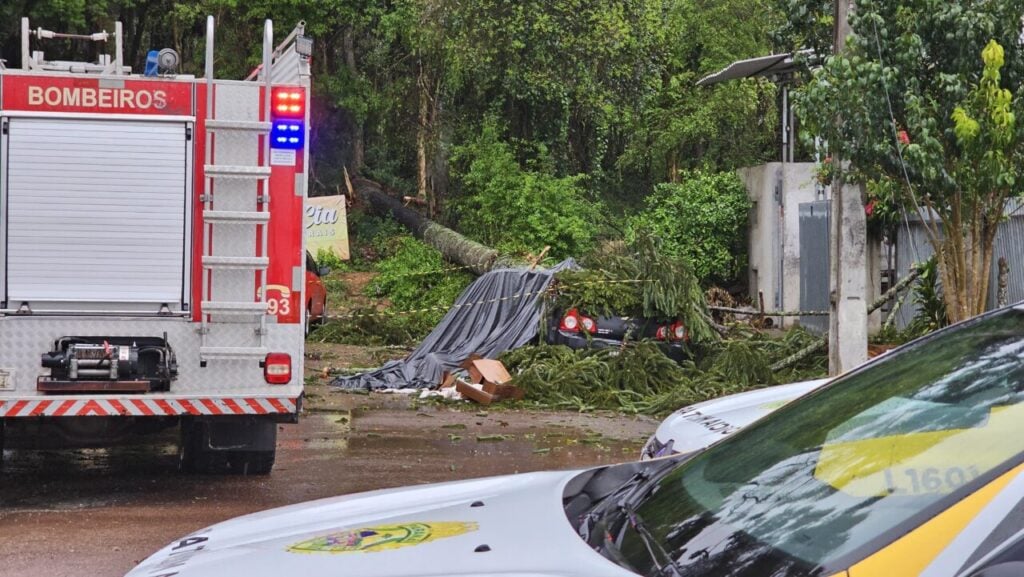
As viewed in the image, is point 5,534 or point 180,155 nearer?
point 5,534

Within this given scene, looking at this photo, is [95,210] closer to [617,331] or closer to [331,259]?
[617,331]

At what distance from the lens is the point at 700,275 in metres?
23.0

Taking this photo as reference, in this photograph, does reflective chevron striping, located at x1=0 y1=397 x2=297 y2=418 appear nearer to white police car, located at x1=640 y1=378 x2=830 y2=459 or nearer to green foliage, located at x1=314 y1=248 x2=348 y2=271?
white police car, located at x1=640 y1=378 x2=830 y2=459

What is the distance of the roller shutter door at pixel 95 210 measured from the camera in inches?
314

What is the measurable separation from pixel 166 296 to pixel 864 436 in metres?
5.88

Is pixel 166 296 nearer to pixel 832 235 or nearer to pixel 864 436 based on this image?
pixel 864 436

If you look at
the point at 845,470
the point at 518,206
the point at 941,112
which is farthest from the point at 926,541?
the point at 518,206

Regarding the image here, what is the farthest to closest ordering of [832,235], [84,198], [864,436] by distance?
1. [832,235]
2. [84,198]
3. [864,436]

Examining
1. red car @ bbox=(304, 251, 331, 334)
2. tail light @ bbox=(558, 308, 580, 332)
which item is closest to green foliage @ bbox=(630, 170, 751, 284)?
red car @ bbox=(304, 251, 331, 334)

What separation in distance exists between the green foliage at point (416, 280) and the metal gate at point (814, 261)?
19.5 feet

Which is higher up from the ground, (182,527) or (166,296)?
(166,296)

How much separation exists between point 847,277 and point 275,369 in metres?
6.08

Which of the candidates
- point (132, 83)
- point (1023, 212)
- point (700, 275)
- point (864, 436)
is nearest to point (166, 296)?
point (132, 83)

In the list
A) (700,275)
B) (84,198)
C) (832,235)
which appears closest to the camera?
(84,198)
